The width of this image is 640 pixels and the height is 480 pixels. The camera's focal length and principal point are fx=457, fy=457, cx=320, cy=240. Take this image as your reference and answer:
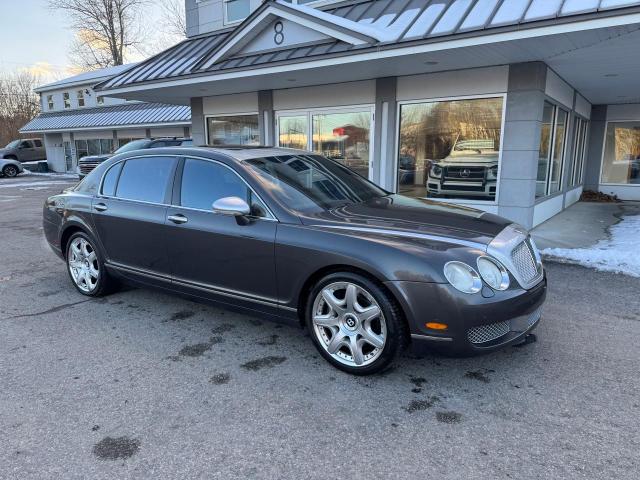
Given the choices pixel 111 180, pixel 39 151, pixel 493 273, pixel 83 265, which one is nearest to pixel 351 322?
pixel 493 273

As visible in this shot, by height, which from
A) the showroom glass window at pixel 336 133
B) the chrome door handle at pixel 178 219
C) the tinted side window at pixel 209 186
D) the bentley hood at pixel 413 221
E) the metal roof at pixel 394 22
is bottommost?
the chrome door handle at pixel 178 219

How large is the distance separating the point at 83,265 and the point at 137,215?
1.23 meters

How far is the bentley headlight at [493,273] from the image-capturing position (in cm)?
292

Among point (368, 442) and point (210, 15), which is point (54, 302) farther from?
point (210, 15)

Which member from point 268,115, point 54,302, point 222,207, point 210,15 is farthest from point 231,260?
point 210,15

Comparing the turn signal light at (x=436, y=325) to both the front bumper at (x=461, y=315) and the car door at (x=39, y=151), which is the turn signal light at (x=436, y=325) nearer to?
the front bumper at (x=461, y=315)

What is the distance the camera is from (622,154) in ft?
45.1

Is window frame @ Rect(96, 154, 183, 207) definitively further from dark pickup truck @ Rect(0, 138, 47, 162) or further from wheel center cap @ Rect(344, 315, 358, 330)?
dark pickup truck @ Rect(0, 138, 47, 162)

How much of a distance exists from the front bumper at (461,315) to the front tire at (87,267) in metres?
3.31

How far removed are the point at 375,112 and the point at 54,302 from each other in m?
6.47

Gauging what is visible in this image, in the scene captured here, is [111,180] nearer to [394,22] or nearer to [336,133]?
[394,22]

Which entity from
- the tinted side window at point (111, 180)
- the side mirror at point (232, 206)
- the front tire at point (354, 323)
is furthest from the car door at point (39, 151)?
the front tire at point (354, 323)

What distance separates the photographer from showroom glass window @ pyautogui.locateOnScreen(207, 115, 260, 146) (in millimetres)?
11062

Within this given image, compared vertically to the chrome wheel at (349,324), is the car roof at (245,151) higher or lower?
higher
